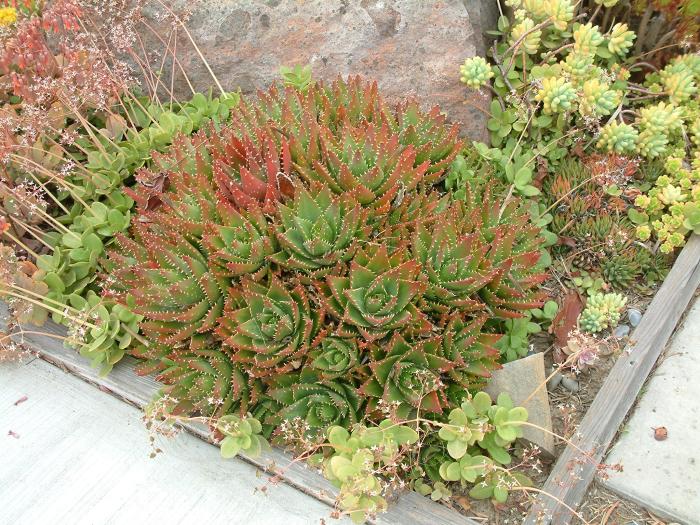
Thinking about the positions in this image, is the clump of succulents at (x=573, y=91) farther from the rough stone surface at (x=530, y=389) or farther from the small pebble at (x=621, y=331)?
the rough stone surface at (x=530, y=389)

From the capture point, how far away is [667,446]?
2391 millimetres

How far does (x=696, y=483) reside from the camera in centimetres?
228

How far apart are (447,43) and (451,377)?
1862 millimetres

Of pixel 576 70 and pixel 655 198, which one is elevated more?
pixel 576 70

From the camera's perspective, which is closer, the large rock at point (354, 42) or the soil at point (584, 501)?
the soil at point (584, 501)

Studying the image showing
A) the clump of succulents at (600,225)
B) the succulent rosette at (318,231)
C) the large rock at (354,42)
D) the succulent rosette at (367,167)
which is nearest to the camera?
the succulent rosette at (318,231)

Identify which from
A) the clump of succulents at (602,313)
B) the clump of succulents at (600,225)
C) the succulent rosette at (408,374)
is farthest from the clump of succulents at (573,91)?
the succulent rosette at (408,374)

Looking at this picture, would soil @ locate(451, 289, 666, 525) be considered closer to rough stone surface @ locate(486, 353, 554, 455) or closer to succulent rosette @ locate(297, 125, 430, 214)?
rough stone surface @ locate(486, 353, 554, 455)

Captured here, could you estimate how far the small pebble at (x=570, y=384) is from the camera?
266 centimetres

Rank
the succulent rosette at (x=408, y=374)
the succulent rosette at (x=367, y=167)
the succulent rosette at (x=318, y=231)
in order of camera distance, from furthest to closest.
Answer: the succulent rosette at (x=367, y=167)
the succulent rosette at (x=318, y=231)
the succulent rosette at (x=408, y=374)

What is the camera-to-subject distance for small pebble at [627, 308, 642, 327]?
109 inches

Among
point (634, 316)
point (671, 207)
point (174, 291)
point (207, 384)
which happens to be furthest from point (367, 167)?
point (671, 207)

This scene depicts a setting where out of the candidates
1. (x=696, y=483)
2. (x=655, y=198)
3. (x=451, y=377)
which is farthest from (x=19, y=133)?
(x=696, y=483)

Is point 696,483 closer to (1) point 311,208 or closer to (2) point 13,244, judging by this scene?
(1) point 311,208
